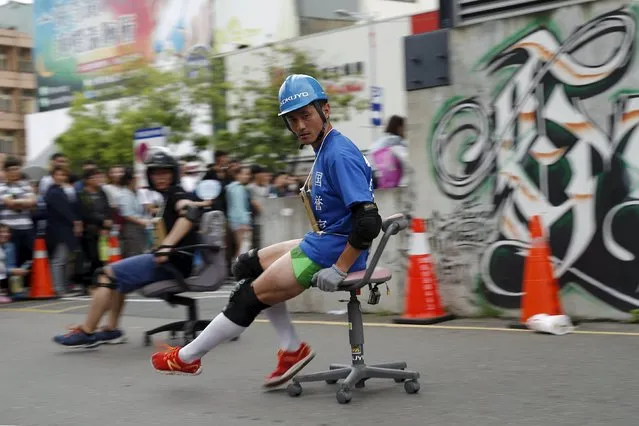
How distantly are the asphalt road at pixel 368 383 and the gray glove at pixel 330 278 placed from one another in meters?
0.72

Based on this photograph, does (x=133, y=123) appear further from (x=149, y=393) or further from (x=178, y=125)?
(x=149, y=393)

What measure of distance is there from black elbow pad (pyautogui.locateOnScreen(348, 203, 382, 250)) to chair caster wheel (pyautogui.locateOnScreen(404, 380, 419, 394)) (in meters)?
0.99

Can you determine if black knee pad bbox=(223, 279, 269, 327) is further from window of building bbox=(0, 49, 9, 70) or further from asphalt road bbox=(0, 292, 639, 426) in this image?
window of building bbox=(0, 49, 9, 70)

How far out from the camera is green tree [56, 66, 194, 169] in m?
28.0

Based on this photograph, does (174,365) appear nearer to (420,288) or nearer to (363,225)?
(363,225)

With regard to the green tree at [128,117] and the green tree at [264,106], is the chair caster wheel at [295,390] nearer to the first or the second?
the green tree at [264,106]

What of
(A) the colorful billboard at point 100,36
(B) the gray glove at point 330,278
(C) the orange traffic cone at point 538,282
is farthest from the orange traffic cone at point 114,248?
(A) the colorful billboard at point 100,36

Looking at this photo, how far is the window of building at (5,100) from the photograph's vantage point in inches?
3135

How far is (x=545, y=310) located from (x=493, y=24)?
2.80 meters

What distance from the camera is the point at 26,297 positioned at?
14492 millimetres

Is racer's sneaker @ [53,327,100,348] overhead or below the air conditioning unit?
below

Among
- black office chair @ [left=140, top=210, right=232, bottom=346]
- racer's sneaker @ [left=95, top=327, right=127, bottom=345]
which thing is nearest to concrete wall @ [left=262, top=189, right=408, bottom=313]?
black office chair @ [left=140, top=210, right=232, bottom=346]

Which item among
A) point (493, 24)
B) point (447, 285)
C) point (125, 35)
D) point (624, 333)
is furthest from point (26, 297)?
point (125, 35)

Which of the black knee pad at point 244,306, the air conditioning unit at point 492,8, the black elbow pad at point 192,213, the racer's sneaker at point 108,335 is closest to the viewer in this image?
the black knee pad at point 244,306
